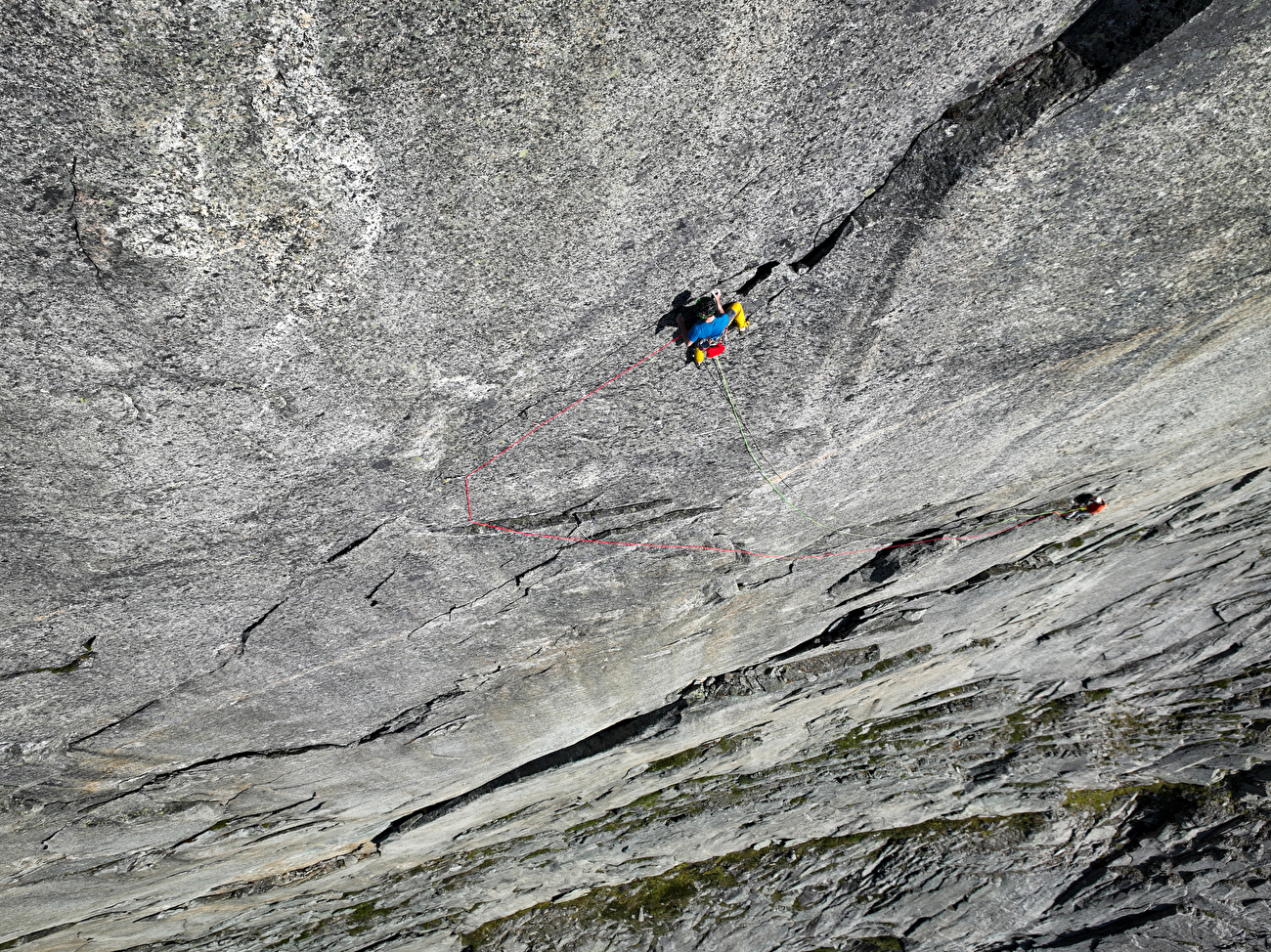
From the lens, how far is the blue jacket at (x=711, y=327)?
2215mm

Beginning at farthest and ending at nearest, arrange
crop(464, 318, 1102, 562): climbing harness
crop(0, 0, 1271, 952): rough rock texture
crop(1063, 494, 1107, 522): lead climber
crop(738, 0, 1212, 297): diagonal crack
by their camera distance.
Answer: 1. crop(1063, 494, 1107, 522): lead climber
2. crop(464, 318, 1102, 562): climbing harness
3. crop(738, 0, 1212, 297): diagonal crack
4. crop(0, 0, 1271, 952): rough rock texture

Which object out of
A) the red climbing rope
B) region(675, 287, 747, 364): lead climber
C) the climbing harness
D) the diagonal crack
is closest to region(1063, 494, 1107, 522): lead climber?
the climbing harness

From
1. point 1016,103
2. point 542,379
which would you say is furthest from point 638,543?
point 1016,103

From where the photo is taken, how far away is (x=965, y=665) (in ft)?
22.6

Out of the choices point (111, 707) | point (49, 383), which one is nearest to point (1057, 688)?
point (111, 707)

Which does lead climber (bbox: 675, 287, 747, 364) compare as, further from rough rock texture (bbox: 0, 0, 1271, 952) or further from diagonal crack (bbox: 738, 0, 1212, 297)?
diagonal crack (bbox: 738, 0, 1212, 297)

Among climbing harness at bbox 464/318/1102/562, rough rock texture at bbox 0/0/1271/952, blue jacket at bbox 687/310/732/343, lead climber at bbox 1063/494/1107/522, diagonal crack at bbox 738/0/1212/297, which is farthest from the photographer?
lead climber at bbox 1063/494/1107/522

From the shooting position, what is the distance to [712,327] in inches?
88.2

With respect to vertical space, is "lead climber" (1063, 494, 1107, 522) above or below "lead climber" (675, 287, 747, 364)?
below

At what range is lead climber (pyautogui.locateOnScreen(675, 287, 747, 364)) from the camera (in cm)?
222

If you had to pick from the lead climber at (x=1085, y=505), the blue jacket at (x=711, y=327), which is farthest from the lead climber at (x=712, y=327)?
the lead climber at (x=1085, y=505)

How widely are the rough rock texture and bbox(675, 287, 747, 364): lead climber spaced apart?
77 millimetres

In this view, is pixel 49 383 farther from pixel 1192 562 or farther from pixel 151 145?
pixel 1192 562

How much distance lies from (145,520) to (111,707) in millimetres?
1494
